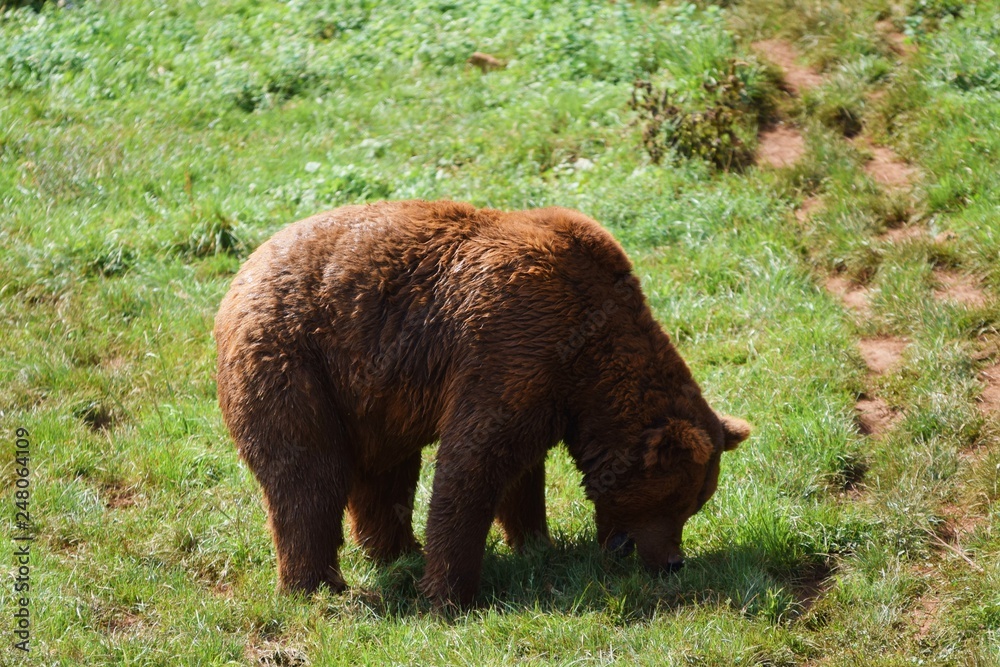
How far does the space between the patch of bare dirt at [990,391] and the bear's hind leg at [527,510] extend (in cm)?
284

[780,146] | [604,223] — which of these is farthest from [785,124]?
[604,223]

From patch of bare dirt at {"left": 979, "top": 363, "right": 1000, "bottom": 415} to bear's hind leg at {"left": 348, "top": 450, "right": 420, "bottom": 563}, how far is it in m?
3.57

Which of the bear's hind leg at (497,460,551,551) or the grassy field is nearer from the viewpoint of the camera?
the grassy field

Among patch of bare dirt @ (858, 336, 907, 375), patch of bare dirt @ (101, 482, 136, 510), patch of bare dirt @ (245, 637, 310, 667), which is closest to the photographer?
patch of bare dirt @ (245, 637, 310, 667)

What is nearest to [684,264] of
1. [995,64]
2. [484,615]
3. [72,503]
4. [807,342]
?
[807,342]

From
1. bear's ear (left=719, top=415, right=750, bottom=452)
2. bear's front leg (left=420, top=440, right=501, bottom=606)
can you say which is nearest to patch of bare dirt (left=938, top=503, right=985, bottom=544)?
→ bear's ear (left=719, top=415, right=750, bottom=452)

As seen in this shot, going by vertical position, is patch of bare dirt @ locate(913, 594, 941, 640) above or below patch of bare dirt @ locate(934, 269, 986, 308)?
below

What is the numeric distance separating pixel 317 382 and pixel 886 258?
479cm

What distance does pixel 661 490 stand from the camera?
19.3ft

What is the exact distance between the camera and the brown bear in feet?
18.8

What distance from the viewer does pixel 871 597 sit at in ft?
18.4

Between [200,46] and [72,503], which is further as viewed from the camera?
[200,46]

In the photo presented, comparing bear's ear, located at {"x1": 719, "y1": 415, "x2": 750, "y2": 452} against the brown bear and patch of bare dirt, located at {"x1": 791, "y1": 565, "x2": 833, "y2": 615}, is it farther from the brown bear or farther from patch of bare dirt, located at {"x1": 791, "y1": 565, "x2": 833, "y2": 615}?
patch of bare dirt, located at {"x1": 791, "y1": 565, "x2": 833, "y2": 615}

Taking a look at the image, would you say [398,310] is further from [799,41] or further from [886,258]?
[799,41]
